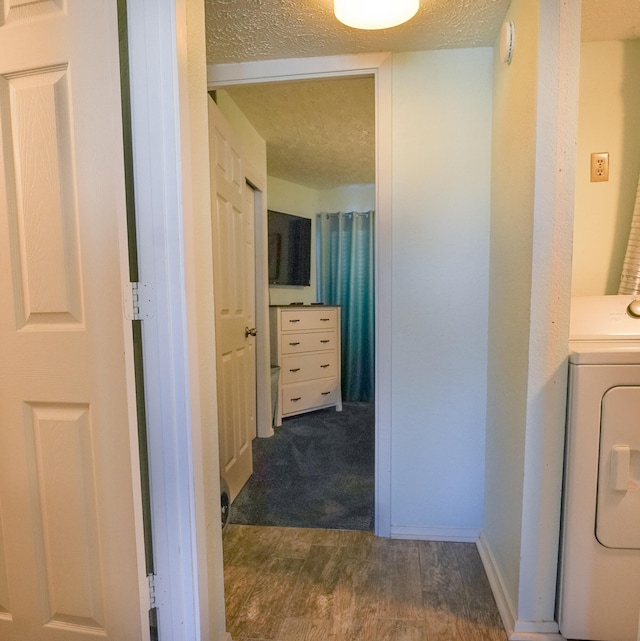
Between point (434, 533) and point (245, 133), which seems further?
point (245, 133)

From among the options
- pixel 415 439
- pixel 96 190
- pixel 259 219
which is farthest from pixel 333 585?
pixel 259 219

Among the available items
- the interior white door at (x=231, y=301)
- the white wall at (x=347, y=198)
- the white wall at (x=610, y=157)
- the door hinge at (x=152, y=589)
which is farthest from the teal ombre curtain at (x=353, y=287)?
the door hinge at (x=152, y=589)

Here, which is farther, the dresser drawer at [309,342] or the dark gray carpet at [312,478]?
the dresser drawer at [309,342]

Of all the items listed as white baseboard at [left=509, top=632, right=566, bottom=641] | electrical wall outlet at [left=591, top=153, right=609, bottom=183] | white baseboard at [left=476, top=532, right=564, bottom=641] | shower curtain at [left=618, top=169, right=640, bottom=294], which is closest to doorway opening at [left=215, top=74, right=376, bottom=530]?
white baseboard at [left=476, top=532, right=564, bottom=641]

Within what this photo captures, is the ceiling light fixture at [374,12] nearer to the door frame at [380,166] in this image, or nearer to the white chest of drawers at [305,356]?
the door frame at [380,166]

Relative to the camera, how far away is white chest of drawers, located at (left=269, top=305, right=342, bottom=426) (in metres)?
3.30

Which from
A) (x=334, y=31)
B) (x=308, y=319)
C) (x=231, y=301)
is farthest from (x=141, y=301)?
(x=308, y=319)

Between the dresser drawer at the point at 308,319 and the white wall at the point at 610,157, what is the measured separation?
2.25 meters

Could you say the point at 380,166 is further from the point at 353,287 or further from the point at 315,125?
the point at 353,287

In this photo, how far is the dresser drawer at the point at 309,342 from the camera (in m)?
3.35

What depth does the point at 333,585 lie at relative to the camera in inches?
55.5

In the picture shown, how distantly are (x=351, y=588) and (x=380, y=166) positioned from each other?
5.58 feet

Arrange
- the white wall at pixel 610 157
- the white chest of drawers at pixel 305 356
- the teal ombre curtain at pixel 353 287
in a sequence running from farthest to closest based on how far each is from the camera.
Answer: the teal ombre curtain at pixel 353 287
the white chest of drawers at pixel 305 356
the white wall at pixel 610 157

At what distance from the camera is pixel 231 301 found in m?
1.97
